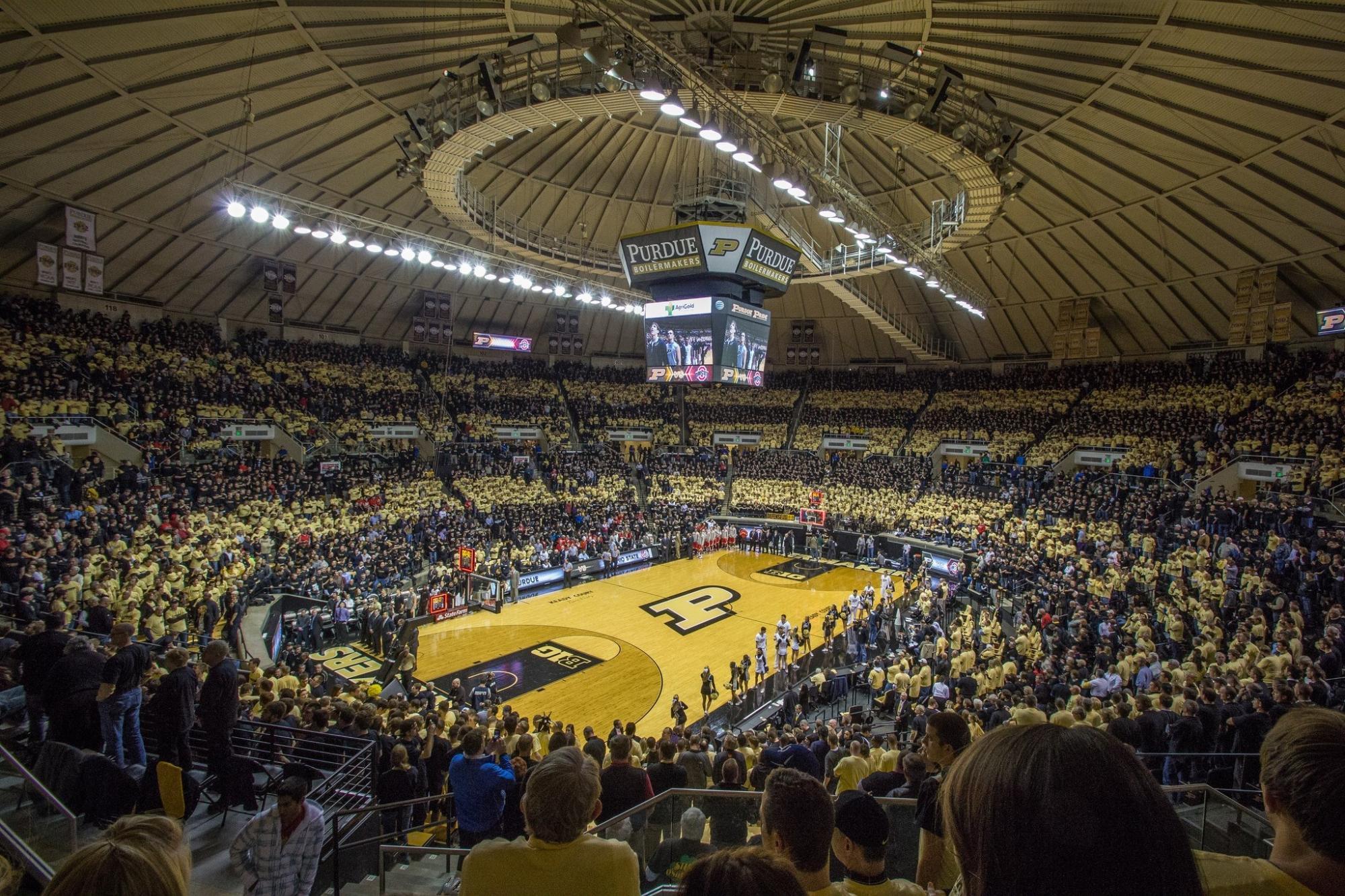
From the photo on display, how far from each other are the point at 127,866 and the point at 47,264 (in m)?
27.0

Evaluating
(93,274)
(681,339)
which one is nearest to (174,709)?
(681,339)

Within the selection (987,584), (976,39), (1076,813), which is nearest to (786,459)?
(987,584)

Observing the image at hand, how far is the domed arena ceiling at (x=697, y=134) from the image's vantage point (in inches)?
488

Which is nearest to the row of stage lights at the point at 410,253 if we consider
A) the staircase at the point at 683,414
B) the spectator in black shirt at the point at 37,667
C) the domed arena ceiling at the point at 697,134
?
the domed arena ceiling at the point at 697,134

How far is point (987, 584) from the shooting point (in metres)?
21.1

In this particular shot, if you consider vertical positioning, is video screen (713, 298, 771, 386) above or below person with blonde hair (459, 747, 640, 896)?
above

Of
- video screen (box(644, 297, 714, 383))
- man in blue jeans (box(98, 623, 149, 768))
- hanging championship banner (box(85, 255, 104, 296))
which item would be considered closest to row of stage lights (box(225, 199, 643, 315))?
hanging championship banner (box(85, 255, 104, 296))

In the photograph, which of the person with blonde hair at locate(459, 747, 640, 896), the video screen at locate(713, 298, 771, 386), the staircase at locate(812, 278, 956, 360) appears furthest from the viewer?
the staircase at locate(812, 278, 956, 360)

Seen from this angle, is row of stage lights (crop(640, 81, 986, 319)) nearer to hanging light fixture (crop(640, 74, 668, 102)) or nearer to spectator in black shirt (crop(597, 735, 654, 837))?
hanging light fixture (crop(640, 74, 668, 102))

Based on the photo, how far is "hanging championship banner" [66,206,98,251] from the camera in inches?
799

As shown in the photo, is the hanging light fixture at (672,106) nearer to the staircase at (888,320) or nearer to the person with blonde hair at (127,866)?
the person with blonde hair at (127,866)

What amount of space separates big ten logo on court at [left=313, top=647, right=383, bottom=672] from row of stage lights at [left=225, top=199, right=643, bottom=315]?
10.1 m

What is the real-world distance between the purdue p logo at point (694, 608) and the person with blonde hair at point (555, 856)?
18.7 meters

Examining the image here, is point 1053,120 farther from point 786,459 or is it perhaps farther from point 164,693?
point 786,459
